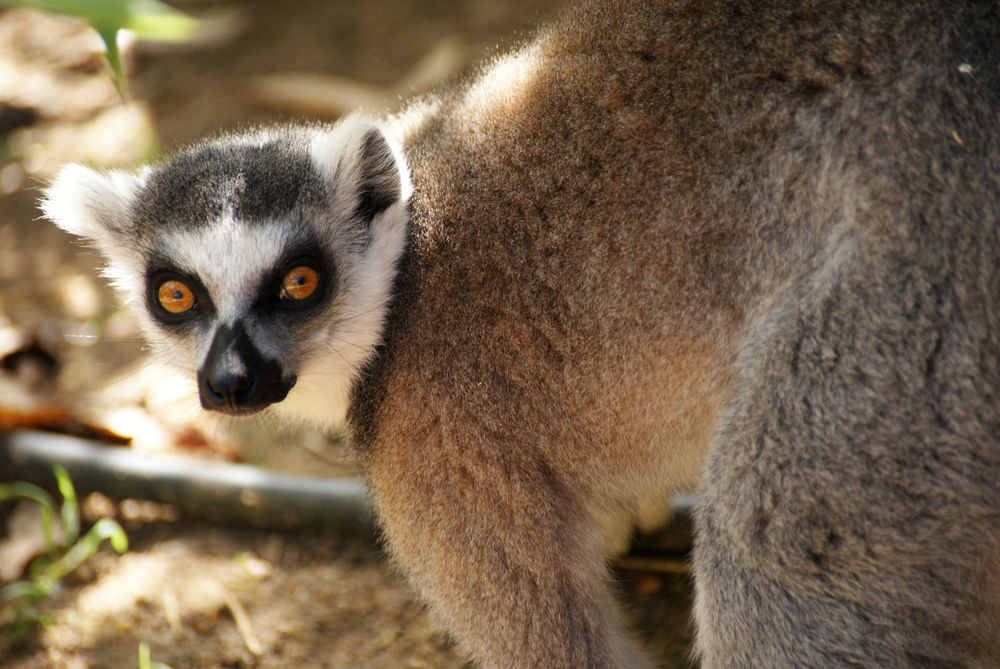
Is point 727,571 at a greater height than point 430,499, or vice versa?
point 727,571

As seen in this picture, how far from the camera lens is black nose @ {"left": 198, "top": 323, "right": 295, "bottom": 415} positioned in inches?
123

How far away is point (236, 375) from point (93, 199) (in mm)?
1245

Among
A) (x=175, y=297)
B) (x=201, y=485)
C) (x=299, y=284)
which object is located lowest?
(x=201, y=485)

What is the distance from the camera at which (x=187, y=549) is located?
15.4ft

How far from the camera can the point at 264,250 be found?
10.9ft

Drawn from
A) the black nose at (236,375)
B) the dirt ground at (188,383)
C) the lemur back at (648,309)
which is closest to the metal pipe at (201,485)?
the dirt ground at (188,383)

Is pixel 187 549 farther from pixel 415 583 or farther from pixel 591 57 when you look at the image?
pixel 591 57

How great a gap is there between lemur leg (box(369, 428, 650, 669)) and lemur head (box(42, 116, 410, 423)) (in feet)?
1.78

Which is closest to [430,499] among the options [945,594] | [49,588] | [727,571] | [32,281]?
[727,571]

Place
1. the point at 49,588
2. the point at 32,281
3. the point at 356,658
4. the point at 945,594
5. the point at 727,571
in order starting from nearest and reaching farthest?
the point at 945,594 → the point at 727,571 → the point at 356,658 → the point at 49,588 → the point at 32,281

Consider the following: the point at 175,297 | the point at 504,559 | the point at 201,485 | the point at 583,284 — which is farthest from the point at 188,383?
the point at 583,284

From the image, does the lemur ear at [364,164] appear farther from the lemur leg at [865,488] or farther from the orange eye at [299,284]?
the lemur leg at [865,488]

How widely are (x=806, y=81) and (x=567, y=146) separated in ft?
2.82

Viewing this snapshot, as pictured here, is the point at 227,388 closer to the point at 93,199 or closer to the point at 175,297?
the point at 175,297
